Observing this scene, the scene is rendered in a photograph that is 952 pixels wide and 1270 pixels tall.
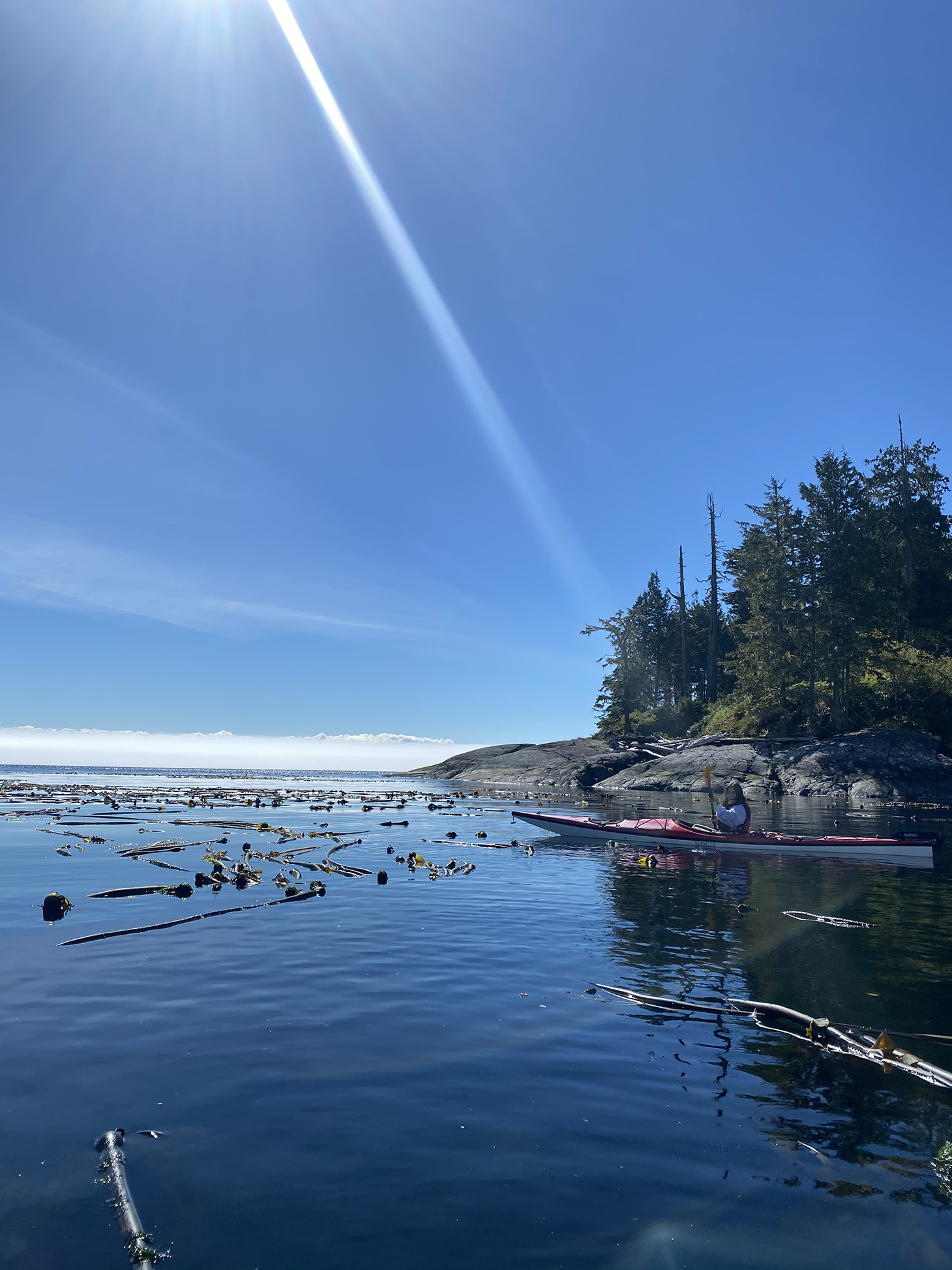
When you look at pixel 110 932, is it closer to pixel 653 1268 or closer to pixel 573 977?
pixel 573 977

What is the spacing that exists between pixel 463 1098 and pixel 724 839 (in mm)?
20094

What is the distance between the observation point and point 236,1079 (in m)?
6.99

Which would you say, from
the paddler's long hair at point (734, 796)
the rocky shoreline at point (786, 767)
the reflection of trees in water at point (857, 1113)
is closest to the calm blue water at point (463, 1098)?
the reflection of trees in water at point (857, 1113)

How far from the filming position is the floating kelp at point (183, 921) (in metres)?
12.6

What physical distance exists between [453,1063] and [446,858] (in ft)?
57.5

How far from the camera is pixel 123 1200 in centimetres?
490

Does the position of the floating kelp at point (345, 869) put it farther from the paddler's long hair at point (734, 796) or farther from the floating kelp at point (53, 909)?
the paddler's long hair at point (734, 796)

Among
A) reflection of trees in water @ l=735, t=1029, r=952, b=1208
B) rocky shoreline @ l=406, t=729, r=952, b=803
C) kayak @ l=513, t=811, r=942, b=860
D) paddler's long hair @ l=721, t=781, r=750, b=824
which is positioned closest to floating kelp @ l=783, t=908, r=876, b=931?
reflection of trees in water @ l=735, t=1029, r=952, b=1208

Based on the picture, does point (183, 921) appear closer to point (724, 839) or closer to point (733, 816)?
point (724, 839)

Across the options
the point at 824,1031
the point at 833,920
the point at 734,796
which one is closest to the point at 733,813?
the point at 734,796

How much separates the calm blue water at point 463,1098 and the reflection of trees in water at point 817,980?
0.16 feet

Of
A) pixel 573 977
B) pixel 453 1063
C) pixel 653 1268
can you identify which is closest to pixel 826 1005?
pixel 573 977

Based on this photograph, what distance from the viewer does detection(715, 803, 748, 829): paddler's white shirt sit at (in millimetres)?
25203

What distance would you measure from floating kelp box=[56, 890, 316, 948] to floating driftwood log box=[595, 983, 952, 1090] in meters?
8.51
